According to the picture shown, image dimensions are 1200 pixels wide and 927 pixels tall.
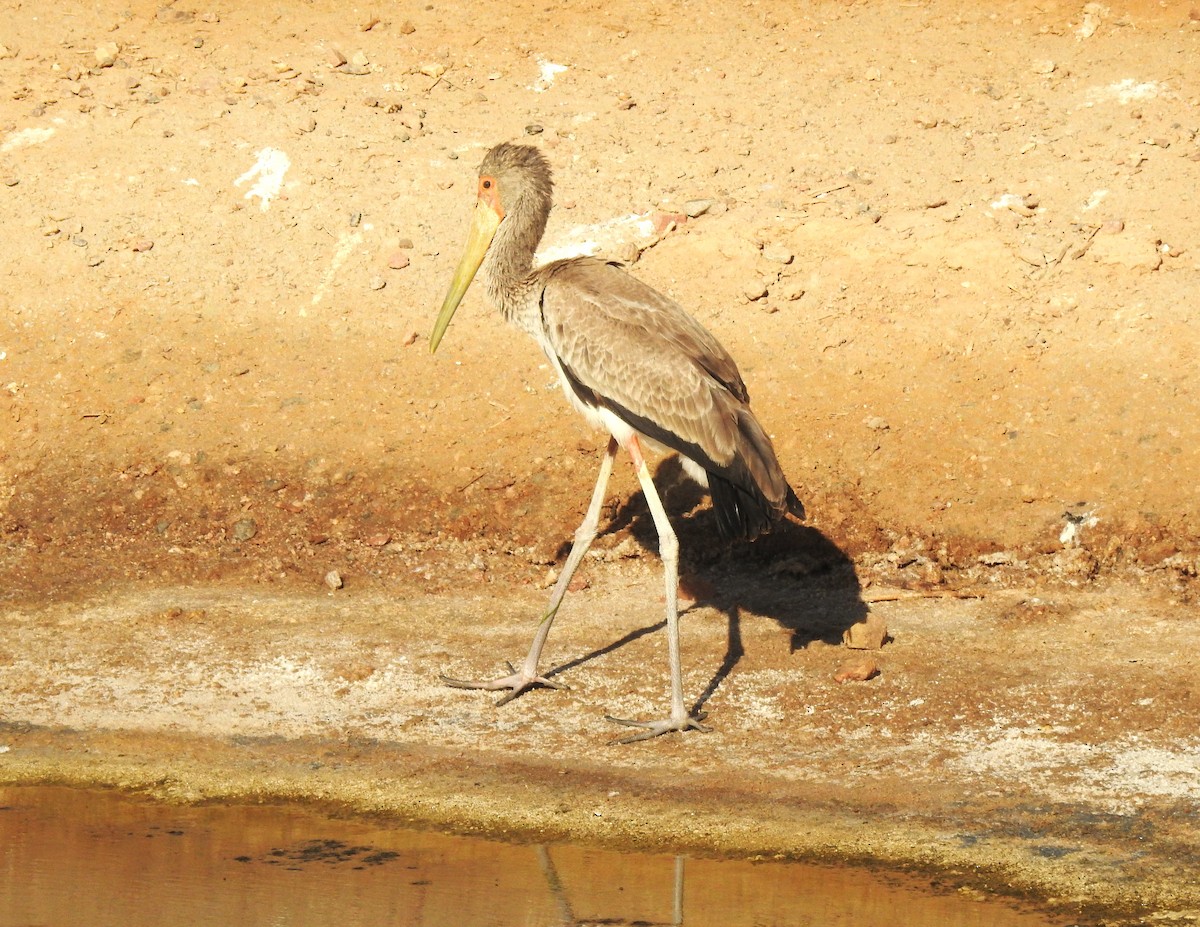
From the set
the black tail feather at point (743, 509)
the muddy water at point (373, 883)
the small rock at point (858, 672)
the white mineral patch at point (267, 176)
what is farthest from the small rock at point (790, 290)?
the muddy water at point (373, 883)

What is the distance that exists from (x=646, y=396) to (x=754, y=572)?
1687 millimetres

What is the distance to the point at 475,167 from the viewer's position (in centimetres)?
1073

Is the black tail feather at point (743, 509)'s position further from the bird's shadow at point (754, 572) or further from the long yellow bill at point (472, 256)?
the long yellow bill at point (472, 256)

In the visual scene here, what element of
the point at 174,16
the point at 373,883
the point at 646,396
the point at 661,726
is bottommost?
the point at 373,883

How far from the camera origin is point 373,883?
207 inches

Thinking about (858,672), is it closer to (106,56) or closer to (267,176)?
(267,176)

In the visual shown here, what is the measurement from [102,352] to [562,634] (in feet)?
12.6

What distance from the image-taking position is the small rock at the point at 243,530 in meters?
8.16

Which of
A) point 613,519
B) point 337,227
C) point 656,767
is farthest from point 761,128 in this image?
point 656,767

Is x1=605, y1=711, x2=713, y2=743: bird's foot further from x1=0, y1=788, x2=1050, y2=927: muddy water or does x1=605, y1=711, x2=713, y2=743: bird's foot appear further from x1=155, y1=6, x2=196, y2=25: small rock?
x1=155, y1=6, x2=196, y2=25: small rock

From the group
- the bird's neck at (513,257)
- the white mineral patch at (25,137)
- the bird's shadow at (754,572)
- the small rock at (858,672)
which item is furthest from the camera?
the white mineral patch at (25,137)

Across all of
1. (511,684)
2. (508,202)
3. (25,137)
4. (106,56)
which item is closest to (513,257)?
(508,202)

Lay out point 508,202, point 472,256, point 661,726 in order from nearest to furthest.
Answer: point 661,726 → point 508,202 → point 472,256

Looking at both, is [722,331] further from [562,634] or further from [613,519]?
[562,634]
